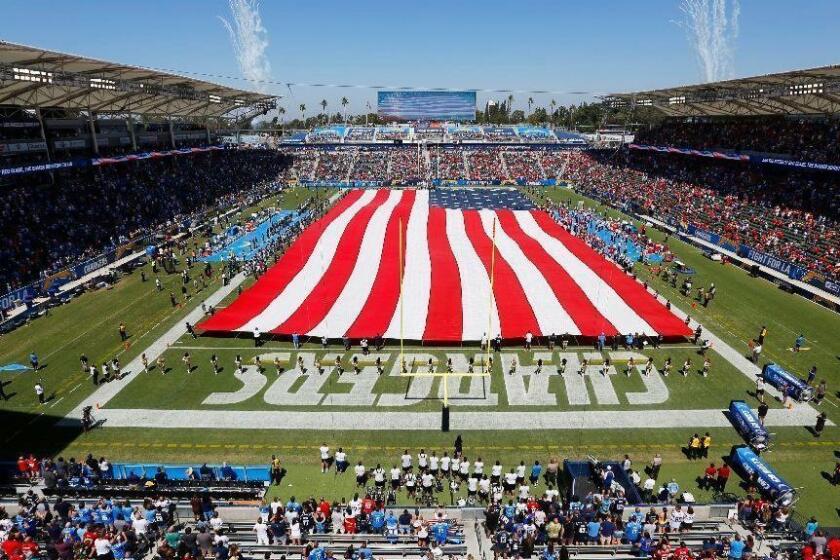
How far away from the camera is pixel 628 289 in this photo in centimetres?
2845

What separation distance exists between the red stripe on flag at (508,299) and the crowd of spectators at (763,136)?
25966mm

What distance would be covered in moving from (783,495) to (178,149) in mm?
63620

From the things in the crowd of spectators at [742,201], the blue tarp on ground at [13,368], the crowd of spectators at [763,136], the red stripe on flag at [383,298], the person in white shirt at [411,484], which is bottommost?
the person in white shirt at [411,484]

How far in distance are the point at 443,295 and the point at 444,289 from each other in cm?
81

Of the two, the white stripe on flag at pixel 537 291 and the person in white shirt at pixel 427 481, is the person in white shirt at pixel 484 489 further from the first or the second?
the white stripe on flag at pixel 537 291

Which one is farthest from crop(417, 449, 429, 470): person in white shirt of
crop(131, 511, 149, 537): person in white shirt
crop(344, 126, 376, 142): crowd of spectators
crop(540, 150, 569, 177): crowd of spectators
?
crop(344, 126, 376, 142): crowd of spectators

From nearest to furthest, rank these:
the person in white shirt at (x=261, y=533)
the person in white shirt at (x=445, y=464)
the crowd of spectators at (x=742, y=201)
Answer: the person in white shirt at (x=261, y=533) → the person in white shirt at (x=445, y=464) → the crowd of spectators at (x=742, y=201)

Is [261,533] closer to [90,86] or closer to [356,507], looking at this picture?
[356,507]

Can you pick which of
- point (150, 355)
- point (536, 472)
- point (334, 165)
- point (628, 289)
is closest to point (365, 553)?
point (536, 472)

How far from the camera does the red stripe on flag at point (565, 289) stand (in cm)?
2426

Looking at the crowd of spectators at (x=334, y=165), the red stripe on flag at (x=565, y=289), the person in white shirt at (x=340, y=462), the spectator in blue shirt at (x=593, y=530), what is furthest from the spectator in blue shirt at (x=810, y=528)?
the crowd of spectators at (x=334, y=165)

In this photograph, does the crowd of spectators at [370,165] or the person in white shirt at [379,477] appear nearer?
the person in white shirt at [379,477]

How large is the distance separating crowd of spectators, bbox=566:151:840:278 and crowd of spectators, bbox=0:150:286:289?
143ft

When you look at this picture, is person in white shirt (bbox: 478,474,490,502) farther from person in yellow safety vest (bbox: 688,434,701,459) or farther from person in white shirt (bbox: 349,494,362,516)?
person in yellow safety vest (bbox: 688,434,701,459)
